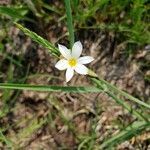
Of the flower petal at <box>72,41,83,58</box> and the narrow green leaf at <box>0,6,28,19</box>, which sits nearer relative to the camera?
the flower petal at <box>72,41,83,58</box>

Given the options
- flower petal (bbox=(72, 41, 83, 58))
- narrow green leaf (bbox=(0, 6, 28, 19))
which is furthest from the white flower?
narrow green leaf (bbox=(0, 6, 28, 19))

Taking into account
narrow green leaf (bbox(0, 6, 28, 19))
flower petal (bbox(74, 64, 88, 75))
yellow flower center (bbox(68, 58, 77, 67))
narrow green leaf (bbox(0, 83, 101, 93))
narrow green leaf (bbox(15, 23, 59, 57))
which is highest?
narrow green leaf (bbox(0, 6, 28, 19))

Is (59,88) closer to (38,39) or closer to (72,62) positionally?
(72,62)

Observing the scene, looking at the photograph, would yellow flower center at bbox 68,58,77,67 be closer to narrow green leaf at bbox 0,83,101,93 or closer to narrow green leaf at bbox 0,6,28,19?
narrow green leaf at bbox 0,83,101,93

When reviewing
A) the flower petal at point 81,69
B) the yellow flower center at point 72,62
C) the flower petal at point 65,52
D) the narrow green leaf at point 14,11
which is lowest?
the flower petal at point 81,69

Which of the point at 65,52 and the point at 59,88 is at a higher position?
the point at 65,52

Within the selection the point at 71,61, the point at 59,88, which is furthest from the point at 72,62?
the point at 59,88

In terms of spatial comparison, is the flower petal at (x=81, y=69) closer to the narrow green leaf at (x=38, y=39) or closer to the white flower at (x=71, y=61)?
the white flower at (x=71, y=61)

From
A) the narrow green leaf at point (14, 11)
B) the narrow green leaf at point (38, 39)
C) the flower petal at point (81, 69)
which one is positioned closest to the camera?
the narrow green leaf at point (38, 39)

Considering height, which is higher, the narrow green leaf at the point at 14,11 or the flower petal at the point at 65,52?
the narrow green leaf at the point at 14,11

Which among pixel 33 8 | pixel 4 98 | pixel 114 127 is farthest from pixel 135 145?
pixel 33 8

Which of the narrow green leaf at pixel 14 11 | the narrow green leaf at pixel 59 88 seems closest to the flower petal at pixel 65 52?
the narrow green leaf at pixel 59 88

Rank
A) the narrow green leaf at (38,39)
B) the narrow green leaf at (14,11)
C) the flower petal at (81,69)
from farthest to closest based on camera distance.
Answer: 1. the narrow green leaf at (14,11)
2. the flower petal at (81,69)
3. the narrow green leaf at (38,39)
